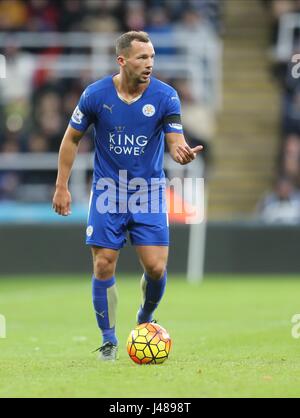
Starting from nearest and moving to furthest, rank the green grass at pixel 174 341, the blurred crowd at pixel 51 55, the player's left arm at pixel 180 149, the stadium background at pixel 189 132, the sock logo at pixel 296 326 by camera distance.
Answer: the green grass at pixel 174 341, the player's left arm at pixel 180 149, the sock logo at pixel 296 326, the stadium background at pixel 189 132, the blurred crowd at pixel 51 55

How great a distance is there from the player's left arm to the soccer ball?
4.38 feet

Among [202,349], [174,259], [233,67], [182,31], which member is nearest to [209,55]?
[182,31]

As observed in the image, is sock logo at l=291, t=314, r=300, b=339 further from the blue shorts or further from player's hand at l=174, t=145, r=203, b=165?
player's hand at l=174, t=145, r=203, b=165

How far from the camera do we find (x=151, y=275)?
924cm

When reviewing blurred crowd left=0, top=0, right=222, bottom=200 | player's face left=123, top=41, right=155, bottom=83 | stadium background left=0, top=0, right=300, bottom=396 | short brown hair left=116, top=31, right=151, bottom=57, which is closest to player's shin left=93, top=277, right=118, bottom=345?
player's face left=123, top=41, right=155, bottom=83

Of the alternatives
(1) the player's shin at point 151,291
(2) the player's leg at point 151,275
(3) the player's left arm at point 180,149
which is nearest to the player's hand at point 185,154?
(3) the player's left arm at point 180,149

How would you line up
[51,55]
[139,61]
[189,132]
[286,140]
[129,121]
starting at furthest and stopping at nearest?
[189,132] → [51,55] → [286,140] → [129,121] → [139,61]

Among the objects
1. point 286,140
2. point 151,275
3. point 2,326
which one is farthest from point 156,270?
point 286,140

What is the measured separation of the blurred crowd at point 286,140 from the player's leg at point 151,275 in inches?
376

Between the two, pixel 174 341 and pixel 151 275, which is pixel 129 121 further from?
pixel 174 341

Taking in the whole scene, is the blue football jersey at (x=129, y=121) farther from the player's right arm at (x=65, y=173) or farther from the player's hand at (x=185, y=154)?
the player's hand at (x=185, y=154)

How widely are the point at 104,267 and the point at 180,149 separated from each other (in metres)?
1.14

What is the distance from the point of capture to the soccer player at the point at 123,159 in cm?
906

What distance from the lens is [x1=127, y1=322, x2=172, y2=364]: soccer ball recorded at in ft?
28.5
